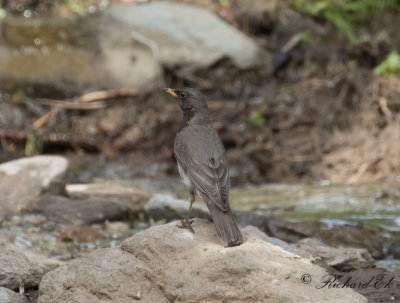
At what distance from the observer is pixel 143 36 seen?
12.0 metres

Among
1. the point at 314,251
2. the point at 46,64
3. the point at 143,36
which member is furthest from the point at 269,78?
the point at 314,251

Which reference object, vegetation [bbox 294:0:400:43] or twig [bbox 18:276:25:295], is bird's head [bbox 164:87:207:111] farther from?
vegetation [bbox 294:0:400:43]

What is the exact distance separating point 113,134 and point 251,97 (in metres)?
2.86

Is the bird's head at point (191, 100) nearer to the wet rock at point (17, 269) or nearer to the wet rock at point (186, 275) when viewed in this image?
the wet rock at point (186, 275)

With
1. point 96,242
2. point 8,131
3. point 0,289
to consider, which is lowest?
point 8,131

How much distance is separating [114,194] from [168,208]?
1.09 metres

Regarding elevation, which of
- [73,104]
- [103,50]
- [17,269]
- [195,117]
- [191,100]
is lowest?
[73,104]

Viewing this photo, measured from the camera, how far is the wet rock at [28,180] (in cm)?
700

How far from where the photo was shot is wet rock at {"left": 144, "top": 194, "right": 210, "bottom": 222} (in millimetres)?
6504

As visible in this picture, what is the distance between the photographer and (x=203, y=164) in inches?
177

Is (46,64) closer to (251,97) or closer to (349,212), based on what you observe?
(251,97)

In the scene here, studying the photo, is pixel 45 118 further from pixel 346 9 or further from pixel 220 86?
pixel 346 9

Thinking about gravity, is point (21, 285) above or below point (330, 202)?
above
